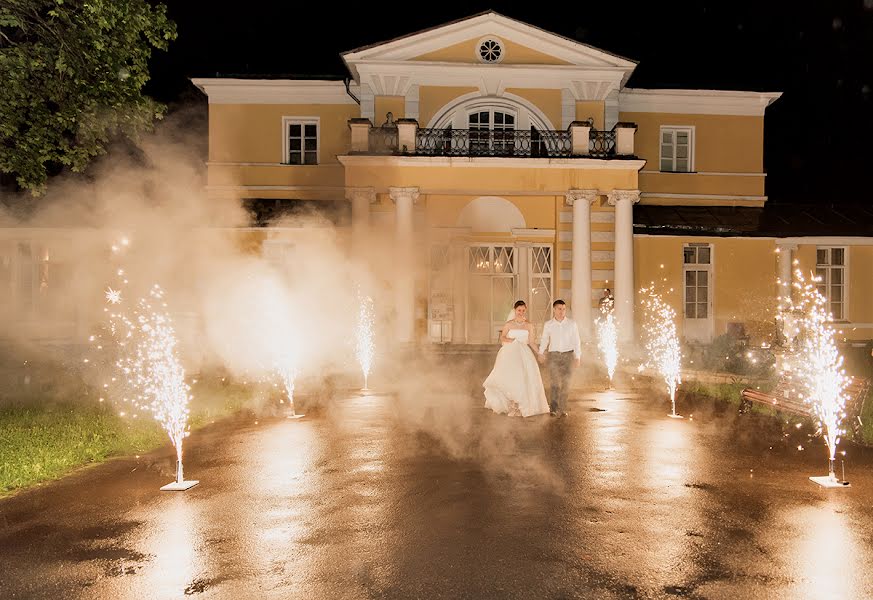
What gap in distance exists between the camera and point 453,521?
20.7 ft

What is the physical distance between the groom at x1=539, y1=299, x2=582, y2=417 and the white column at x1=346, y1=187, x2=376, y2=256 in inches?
382

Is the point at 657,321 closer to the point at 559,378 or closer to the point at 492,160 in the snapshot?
the point at 492,160

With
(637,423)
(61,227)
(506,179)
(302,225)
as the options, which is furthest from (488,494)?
(61,227)

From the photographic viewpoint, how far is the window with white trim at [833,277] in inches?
937

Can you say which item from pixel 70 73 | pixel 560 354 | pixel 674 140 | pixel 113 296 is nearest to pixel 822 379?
pixel 560 354

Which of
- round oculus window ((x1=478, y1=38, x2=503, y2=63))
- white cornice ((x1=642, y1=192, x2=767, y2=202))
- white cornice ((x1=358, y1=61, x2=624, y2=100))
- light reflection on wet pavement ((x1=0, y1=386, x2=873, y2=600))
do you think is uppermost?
round oculus window ((x1=478, y1=38, x2=503, y2=63))

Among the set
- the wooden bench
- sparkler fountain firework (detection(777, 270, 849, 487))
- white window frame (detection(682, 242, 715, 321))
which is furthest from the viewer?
white window frame (detection(682, 242, 715, 321))

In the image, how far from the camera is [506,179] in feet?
67.4

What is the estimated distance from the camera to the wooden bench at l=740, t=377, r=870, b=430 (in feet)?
32.4

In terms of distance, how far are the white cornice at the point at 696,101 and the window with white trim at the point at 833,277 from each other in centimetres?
515

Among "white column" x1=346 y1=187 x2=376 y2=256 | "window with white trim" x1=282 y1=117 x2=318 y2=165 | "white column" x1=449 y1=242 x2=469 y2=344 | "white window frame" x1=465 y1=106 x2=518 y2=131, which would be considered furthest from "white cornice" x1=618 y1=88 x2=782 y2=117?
"window with white trim" x1=282 y1=117 x2=318 y2=165

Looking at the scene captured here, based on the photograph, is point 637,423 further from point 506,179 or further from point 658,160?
point 658,160

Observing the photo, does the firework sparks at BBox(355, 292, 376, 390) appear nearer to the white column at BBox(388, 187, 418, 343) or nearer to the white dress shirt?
the white column at BBox(388, 187, 418, 343)

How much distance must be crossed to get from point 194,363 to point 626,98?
625 inches
